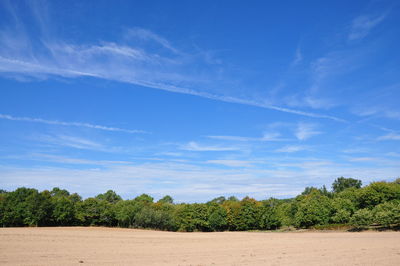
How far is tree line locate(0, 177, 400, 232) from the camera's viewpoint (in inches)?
3959

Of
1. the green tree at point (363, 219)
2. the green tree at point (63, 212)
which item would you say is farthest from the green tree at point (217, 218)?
the green tree at point (63, 212)

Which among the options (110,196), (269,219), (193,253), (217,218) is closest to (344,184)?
(269,219)

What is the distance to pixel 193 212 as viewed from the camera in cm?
11519

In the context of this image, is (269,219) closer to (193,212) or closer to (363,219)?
(193,212)

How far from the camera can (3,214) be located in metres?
101

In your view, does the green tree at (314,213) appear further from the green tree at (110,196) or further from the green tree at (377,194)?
the green tree at (110,196)

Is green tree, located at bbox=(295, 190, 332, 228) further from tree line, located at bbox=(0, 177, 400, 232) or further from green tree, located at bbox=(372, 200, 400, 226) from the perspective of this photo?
green tree, located at bbox=(372, 200, 400, 226)

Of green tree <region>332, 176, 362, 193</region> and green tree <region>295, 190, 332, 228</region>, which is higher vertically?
green tree <region>332, 176, 362, 193</region>

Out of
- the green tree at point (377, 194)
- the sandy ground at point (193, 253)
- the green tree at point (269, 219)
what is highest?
the green tree at point (377, 194)

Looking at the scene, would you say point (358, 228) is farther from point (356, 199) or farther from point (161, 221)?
point (161, 221)

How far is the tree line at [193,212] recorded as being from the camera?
101 meters

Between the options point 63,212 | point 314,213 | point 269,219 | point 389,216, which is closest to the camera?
point 389,216

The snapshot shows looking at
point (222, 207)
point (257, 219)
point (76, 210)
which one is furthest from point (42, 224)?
point (257, 219)

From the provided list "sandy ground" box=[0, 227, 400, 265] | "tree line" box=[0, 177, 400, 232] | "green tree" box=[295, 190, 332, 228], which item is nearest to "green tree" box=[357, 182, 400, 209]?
"tree line" box=[0, 177, 400, 232]
